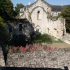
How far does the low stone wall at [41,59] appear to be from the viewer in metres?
6.39

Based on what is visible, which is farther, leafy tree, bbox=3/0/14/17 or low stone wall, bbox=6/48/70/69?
leafy tree, bbox=3/0/14/17

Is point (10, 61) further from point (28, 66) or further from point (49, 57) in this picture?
point (49, 57)

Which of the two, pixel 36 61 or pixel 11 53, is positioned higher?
pixel 11 53

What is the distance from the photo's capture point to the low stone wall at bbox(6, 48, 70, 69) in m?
6.39

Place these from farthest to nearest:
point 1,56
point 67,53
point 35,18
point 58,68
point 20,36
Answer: point 35,18, point 20,36, point 67,53, point 58,68, point 1,56

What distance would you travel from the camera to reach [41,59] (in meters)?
7.05

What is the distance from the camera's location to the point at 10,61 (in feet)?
20.5

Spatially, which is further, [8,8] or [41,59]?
[8,8]

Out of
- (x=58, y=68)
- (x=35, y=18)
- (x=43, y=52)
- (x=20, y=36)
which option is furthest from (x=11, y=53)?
(x=35, y=18)

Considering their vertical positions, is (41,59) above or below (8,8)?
below

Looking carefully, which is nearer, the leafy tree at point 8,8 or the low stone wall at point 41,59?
the low stone wall at point 41,59

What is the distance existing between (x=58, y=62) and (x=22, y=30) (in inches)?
365

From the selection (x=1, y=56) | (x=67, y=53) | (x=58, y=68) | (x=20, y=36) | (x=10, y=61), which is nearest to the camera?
(x=1, y=56)

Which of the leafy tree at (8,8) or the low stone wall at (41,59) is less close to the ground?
the leafy tree at (8,8)
